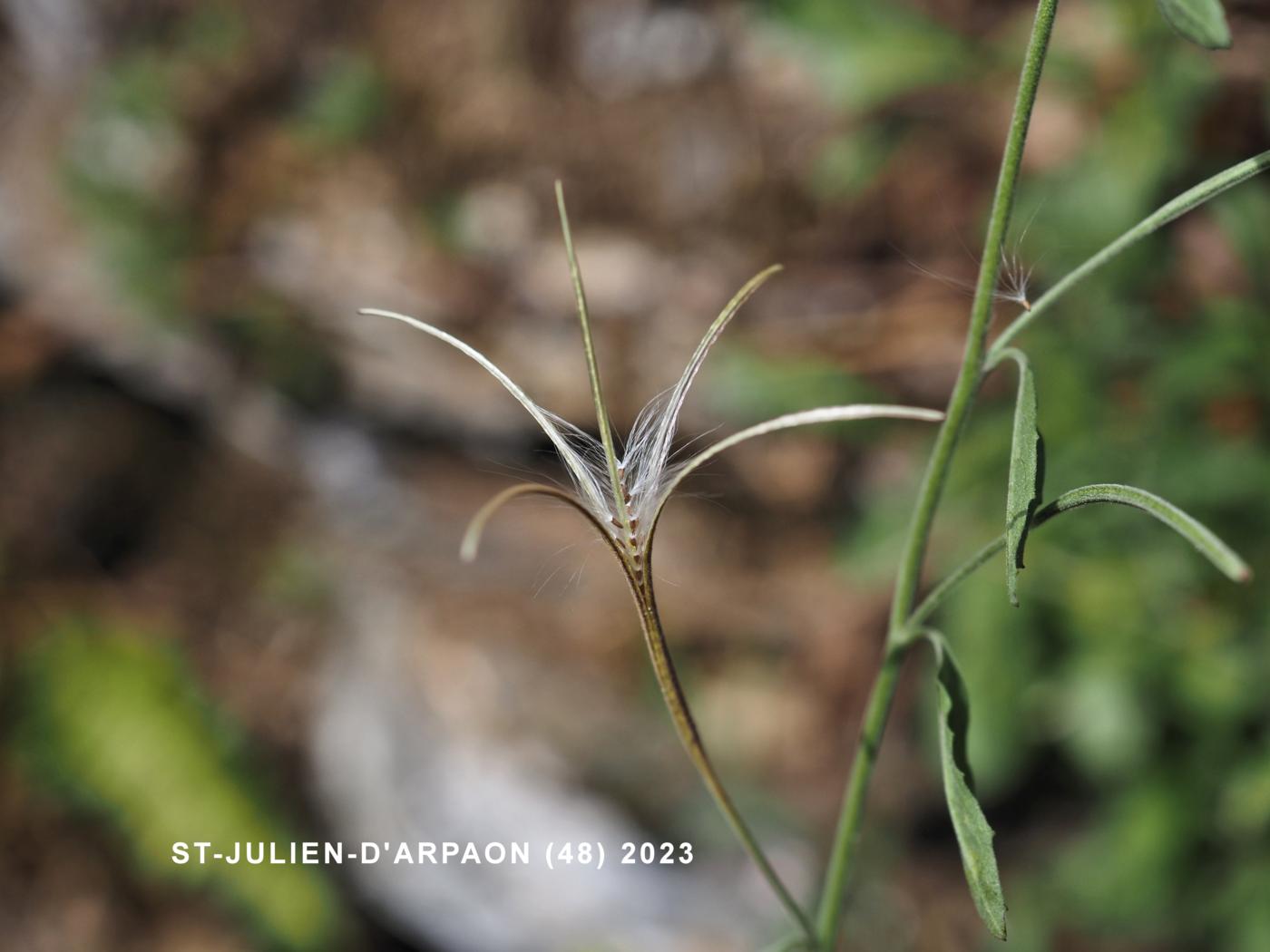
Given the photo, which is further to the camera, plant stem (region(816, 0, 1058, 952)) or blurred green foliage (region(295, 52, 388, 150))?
blurred green foliage (region(295, 52, 388, 150))

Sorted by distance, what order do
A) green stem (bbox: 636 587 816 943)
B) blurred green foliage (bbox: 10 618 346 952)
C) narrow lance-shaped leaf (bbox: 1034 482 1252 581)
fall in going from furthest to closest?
blurred green foliage (bbox: 10 618 346 952) < green stem (bbox: 636 587 816 943) < narrow lance-shaped leaf (bbox: 1034 482 1252 581)

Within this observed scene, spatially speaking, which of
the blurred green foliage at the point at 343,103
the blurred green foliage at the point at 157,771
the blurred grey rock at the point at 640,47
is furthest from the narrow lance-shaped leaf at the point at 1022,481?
the blurred green foliage at the point at 343,103

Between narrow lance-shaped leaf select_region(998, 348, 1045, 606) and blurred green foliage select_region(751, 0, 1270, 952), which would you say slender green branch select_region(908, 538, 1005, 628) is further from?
blurred green foliage select_region(751, 0, 1270, 952)

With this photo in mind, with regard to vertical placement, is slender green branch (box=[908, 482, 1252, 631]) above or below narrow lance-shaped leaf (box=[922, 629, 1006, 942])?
above

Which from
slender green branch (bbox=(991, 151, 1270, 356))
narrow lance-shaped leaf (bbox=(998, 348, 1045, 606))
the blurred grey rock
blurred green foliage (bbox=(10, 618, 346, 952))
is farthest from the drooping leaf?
blurred green foliage (bbox=(10, 618, 346, 952))

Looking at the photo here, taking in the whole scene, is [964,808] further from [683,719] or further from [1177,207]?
[1177,207]

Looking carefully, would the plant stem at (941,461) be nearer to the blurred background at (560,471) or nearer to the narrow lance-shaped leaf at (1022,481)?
the narrow lance-shaped leaf at (1022,481)

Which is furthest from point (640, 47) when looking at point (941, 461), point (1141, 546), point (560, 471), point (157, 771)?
point (941, 461)
